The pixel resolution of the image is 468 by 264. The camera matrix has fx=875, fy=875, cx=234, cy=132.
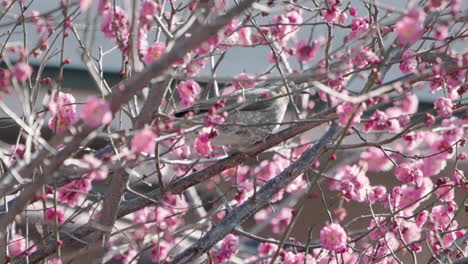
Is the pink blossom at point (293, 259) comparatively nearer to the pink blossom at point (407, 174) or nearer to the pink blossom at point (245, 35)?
the pink blossom at point (407, 174)

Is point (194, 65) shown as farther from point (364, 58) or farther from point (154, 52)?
point (364, 58)

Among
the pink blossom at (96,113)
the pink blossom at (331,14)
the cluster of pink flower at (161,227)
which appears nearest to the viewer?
the pink blossom at (96,113)

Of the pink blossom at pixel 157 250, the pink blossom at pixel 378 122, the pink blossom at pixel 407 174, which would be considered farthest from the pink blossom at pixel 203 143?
the pink blossom at pixel 407 174

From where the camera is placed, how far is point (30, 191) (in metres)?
2.36

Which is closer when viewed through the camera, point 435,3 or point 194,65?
point 435,3

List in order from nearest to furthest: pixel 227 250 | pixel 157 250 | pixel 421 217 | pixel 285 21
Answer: pixel 157 250 < pixel 227 250 < pixel 421 217 < pixel 285 21

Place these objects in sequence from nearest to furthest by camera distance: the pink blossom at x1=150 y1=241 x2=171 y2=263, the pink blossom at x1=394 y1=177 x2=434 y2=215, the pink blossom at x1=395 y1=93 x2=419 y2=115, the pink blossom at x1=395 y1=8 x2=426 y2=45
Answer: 1. the pink blossom at x1=395 y1=8 x2=426 y2=45
2. the pink blossom at x1=395 y1=93 x2=419 y2=115
3. the pink blossom at x1=150 y1=241 x2=171 y2=263
4. the pink blossom at x1=394 y1=177 x2=434 y2=215

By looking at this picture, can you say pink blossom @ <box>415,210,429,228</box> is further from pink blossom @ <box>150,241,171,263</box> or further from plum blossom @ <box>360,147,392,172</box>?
pink blossom @ <box>150,241,171,263</box>

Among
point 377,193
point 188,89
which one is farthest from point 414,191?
point 188,89

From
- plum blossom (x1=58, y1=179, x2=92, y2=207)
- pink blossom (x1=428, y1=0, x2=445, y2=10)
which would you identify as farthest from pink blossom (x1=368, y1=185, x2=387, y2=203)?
plum blossom (x1=58, y1=179, x2=92, y2=207)

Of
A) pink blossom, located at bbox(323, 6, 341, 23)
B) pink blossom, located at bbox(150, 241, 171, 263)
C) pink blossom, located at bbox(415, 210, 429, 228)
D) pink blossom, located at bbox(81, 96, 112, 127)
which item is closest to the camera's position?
pink blossom, located at bbox(81, 96, 112, 127)

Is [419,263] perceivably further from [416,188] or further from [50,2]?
[50,2]

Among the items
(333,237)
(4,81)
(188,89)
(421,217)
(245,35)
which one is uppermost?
(245,35)

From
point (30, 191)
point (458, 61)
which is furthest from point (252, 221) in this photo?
point (30, 191)
